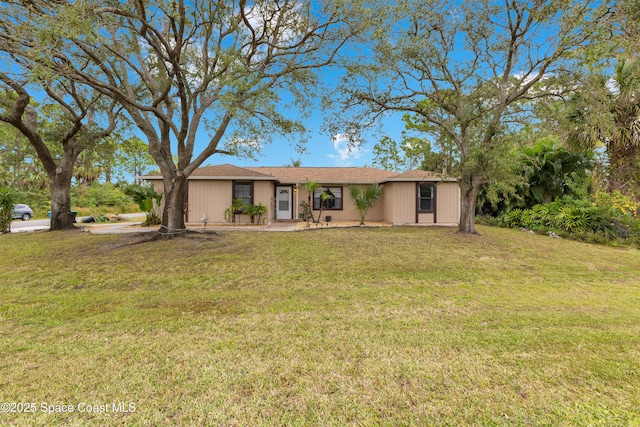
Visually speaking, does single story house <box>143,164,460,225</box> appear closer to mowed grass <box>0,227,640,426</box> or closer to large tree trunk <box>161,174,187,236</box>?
large tree trunk <box>161,174,187,236</box>

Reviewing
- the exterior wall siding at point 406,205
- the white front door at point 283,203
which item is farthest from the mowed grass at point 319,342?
the white front door at point 283,203

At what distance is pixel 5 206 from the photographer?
458 inches

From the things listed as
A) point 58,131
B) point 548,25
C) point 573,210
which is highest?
point 548,25

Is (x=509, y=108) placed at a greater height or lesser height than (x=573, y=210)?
greater

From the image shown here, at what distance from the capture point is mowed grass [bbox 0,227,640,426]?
215cm

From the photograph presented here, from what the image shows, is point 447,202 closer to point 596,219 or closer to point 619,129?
point 596,219

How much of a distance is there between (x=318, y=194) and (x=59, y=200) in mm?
12187

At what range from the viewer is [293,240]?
380 inches

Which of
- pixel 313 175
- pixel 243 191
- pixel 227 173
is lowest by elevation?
pixel 243 191

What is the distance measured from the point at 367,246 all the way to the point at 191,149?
22.9ft

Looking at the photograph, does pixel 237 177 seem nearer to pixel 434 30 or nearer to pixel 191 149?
pixel 191 149

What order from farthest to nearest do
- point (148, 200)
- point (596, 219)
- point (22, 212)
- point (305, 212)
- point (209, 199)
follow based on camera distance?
point (22, 212), point (305, 212), point (209, 199), point (148, 200), point (596, 219)

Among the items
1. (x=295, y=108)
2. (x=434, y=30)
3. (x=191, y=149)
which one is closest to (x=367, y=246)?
(x=295, y=108)

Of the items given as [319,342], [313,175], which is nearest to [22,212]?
[313,175]
